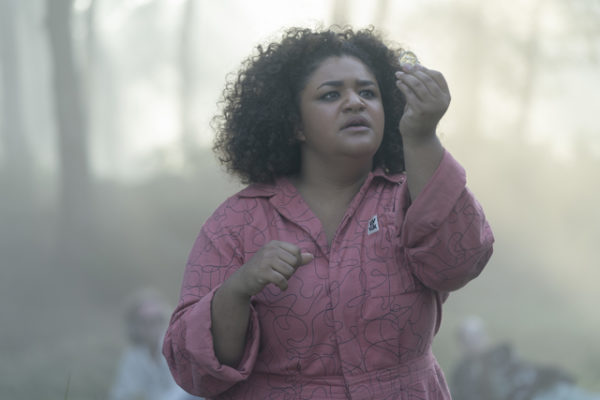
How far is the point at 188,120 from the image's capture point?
564 cm

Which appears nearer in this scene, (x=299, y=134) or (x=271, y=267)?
(x=271, y=267)

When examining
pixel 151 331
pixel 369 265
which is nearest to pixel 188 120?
pixel 151 331

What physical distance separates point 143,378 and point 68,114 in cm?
233

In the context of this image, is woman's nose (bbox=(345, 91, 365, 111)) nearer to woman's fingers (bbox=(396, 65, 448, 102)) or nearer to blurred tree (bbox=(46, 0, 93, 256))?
woman's fingers (bbox=(396, 65, 448, 102))

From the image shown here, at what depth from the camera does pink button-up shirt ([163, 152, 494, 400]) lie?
1556mm

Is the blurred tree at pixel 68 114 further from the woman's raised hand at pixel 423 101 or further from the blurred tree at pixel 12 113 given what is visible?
the woman's raised hand at pixel 423 101

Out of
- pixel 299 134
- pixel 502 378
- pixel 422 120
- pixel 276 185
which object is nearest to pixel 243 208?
pixel 276 185

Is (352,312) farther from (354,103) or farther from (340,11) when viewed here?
(340,11)

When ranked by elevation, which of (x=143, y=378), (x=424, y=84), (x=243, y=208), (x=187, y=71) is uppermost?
(x=187, y=71)

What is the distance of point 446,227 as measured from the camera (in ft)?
5.00

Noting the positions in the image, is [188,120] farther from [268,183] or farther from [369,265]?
[369,265]

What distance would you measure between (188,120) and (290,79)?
3732mm

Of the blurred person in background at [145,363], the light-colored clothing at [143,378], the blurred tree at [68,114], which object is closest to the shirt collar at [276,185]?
the blurred person in background at [145,363]

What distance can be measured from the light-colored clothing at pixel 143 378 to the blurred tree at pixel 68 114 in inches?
60.7
